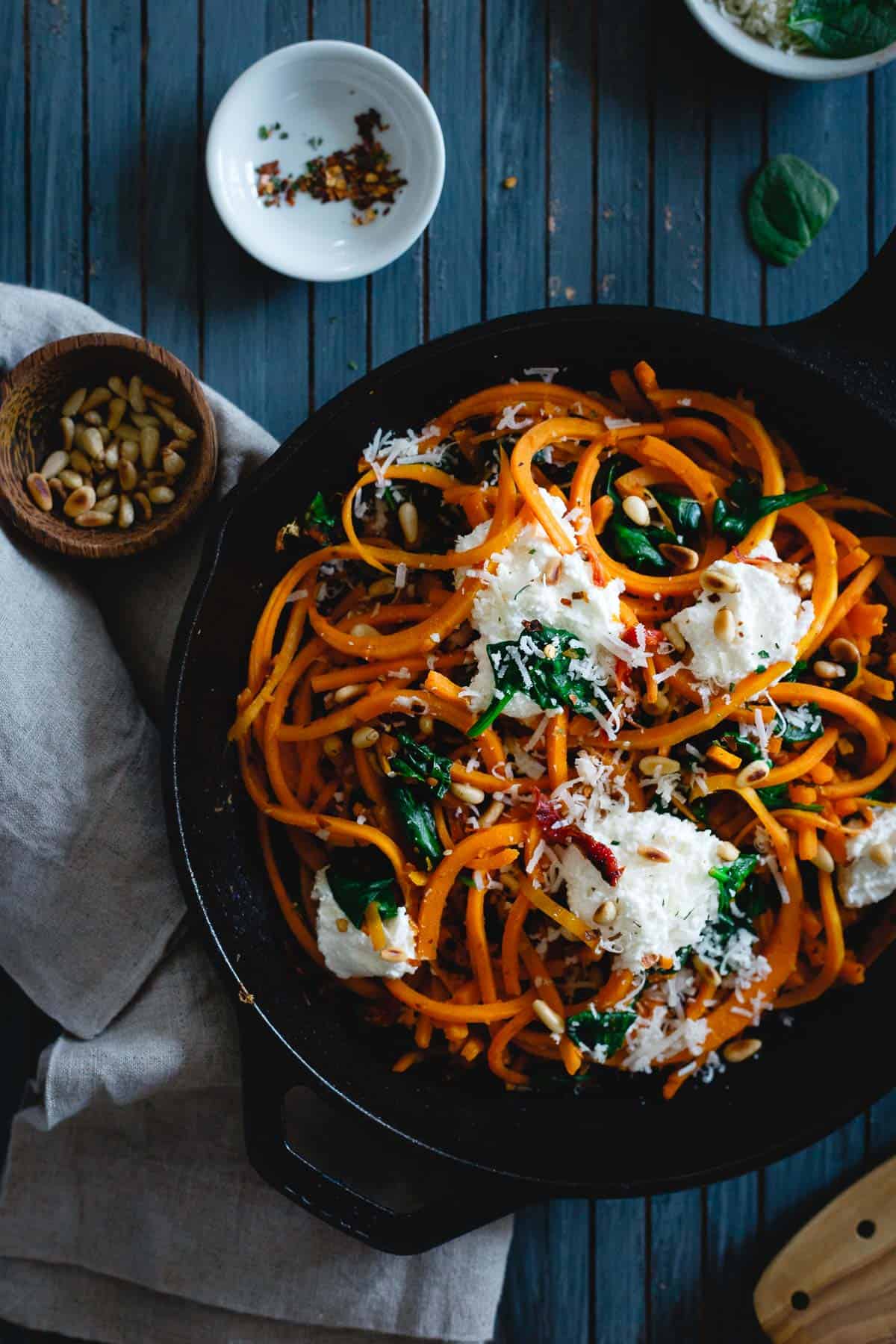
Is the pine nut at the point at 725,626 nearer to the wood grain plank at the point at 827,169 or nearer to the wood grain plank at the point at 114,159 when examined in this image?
the wood grain plank at the point at 827,169

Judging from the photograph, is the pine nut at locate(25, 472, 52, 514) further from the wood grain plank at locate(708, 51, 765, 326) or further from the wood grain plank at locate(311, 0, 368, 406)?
the wood grain plank at locate(708, 51, 765, 326)

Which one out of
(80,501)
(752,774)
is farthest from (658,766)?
(80,501)

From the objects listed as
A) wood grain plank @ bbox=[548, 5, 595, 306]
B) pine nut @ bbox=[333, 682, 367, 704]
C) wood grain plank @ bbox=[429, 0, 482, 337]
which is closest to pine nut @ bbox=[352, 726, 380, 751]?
pine nut @ bbox=[333, 682, 367, 704]

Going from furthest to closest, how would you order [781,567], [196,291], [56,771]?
1. [196,291]
2. [56,771]
3. [781,567]

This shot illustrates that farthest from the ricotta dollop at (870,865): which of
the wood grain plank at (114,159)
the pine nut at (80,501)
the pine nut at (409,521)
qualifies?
the wood grain plank at (114,159)

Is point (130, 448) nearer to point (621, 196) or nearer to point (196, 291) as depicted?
point (196, 291)

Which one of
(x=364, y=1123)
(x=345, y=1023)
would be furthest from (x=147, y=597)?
(x=364, y=1123)
